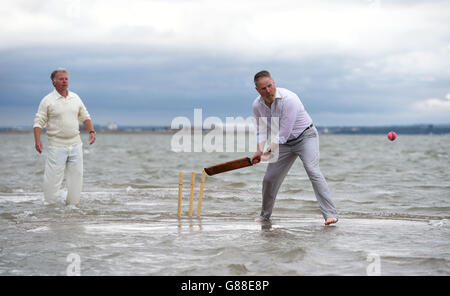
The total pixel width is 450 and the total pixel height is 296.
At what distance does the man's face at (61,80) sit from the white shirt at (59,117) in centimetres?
20

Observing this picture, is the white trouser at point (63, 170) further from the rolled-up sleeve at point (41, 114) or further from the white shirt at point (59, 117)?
the rolled-up sleeve at point (41, 114)

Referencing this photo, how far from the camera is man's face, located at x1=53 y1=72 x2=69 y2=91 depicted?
8.89 meters

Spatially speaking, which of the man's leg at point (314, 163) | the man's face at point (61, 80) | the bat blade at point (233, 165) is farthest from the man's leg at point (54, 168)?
the man's leg at point (314, 163)

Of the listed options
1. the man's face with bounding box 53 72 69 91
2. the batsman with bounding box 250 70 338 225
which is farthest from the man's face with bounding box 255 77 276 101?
the man's face with bounding box 53 72 69 91

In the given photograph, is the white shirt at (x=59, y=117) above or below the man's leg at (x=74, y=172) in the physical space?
above

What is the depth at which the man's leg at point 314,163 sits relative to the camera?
764cm

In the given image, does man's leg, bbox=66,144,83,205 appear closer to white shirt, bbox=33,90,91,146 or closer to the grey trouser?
white shirt, bbox=33,90,91,146

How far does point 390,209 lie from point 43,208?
647cm

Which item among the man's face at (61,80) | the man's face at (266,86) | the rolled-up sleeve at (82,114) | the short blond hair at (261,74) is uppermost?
the man's face at (61,80)

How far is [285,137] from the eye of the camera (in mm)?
7500

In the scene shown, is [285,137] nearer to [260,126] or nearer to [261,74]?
[260,126]

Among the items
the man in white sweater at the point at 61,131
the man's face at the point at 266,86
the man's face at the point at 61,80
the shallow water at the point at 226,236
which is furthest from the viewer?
the man in white sweater at the point at 61,131
